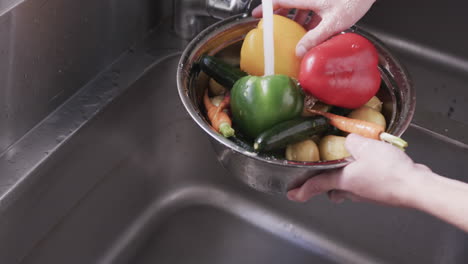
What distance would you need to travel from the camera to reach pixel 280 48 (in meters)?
0.62

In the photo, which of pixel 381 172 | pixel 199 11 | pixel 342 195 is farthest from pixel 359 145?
pixel 199 11

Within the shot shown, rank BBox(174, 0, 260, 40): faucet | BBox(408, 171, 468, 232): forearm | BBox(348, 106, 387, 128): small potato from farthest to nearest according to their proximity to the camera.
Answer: BBox(174, 0, 260, 40): faucet
BBox(348, 106, 387, 128): small potato
BBox(408, 171, 468, 232): forearm

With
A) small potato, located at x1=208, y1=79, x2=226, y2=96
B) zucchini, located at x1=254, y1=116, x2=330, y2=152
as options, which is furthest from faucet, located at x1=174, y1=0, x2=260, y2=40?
zucchini, located at x1=254, y1=116, x2=330, y2=152

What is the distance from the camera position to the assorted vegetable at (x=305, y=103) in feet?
1.83

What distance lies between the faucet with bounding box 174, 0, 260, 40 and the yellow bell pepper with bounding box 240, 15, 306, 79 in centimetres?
10

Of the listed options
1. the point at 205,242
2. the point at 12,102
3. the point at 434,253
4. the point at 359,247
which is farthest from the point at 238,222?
the point at 12,102

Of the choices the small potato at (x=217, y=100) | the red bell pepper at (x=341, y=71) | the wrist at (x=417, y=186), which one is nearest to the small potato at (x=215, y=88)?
the small potato at (x=217, y=100)

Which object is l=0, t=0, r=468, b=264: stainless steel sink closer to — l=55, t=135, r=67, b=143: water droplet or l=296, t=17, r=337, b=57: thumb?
l=55, t=135, r=67, b=143: water droplet

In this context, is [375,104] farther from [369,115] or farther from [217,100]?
[217,100]

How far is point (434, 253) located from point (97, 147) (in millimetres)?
573

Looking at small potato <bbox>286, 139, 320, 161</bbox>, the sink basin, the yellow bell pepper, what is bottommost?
the sink basin

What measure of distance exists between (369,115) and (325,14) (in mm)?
143

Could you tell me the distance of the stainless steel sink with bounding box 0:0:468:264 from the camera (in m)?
0.69

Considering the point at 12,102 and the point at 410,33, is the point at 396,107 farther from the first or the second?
the point at 12,102
